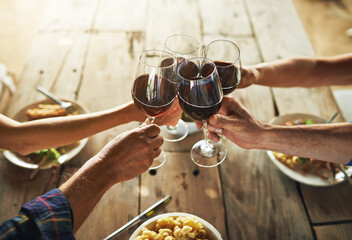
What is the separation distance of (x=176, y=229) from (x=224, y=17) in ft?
4.69

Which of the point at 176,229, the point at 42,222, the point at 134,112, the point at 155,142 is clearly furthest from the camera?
the point at 134,112

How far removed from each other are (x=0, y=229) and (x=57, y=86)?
33.3 inches

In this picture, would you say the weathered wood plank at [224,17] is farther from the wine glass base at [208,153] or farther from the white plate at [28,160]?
the white plate at [28,160]

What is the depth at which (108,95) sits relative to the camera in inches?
55.8

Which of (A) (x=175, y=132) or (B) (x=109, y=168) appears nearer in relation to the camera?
(B) (x=109, y=168)

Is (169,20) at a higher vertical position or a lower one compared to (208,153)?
higher

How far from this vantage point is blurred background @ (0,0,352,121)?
3.26 m

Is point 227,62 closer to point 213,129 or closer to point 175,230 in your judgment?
point 213,129

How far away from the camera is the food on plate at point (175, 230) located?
2.79 ft

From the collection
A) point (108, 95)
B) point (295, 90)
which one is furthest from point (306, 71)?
point (108, 95)

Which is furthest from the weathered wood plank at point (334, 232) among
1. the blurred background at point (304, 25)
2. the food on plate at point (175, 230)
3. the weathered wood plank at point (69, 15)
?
the blurred background at point (304, 25)

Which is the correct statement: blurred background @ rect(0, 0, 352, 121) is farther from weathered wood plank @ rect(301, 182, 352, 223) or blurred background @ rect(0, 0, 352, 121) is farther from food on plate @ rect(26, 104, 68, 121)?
weathered wood plank @ rect(301, 182, 352, 223)

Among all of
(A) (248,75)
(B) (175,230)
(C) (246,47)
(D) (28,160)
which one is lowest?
(B) (175,230)

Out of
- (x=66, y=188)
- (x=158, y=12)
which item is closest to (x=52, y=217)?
(x=66, y=188)
